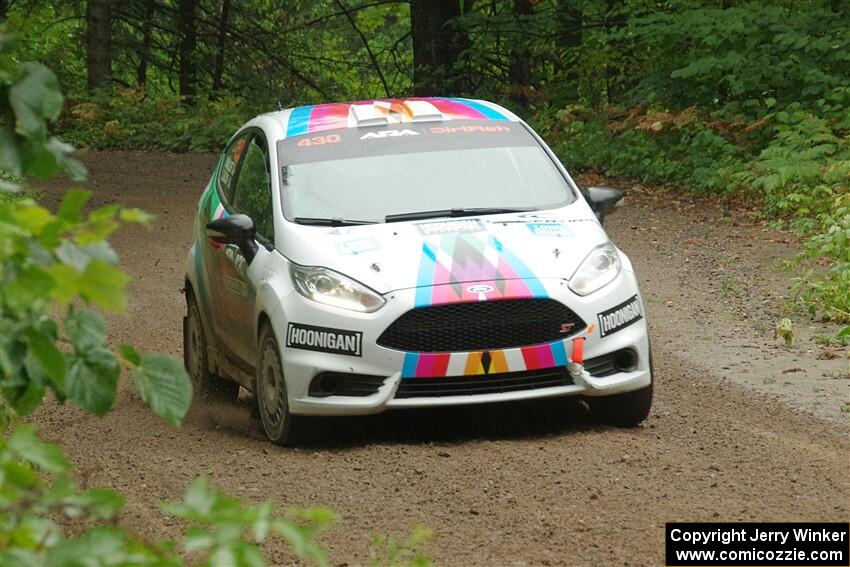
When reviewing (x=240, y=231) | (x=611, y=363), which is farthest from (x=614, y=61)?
(x=611, y=363)

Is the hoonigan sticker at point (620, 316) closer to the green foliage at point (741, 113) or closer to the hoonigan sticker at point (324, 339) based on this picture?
the hoonigan sticker at point (324, 339)

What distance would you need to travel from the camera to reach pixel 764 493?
6355 mm

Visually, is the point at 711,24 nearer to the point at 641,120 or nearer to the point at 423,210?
the point at 641,120

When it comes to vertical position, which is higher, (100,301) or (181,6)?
(100,301)

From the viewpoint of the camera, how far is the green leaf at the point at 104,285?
2559 mm

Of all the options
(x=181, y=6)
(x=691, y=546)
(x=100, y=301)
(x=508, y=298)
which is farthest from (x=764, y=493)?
(x=181, y=6)

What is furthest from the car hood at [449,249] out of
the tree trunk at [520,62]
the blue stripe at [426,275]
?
the tree trunk at [520,62]

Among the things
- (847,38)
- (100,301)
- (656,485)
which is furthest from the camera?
(847,38)

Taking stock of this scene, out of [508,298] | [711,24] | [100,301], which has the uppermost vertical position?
[100,301]

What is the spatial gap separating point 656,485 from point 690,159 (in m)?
13.6

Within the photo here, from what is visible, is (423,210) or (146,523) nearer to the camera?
(146,523)

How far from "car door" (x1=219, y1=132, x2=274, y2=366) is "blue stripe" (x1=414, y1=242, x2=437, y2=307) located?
1.12 metres

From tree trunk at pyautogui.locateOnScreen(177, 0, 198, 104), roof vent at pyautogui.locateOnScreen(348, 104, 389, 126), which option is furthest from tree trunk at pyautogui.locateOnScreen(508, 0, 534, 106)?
roof vent at pyautogui.locateOnScreen(348, 104, 389, 126)

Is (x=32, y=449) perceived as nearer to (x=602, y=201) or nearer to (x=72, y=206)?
(x=72, y=206)
